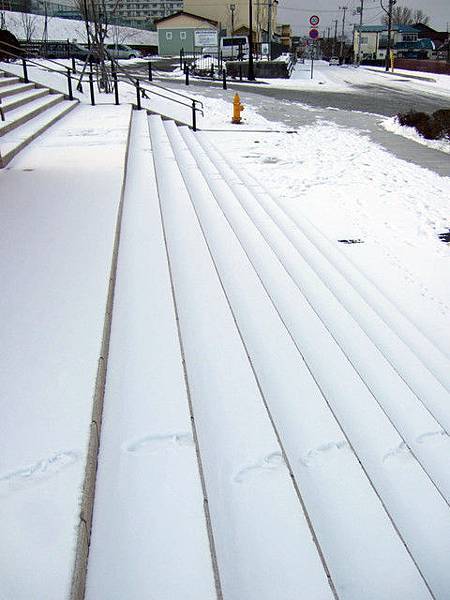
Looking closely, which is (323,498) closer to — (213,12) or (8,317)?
(8,317)

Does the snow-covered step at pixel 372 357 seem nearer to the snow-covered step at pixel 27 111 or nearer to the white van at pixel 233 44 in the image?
the snow-covered step at pixel 27 111

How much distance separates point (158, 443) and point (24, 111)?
417 inches

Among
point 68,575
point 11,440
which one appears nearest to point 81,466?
point 11,440

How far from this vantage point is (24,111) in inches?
451

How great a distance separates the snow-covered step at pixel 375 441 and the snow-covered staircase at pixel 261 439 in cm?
1

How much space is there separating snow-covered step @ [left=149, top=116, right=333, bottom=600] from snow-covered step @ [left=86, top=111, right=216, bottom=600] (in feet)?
0.54

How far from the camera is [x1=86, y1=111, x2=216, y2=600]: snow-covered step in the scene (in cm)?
197

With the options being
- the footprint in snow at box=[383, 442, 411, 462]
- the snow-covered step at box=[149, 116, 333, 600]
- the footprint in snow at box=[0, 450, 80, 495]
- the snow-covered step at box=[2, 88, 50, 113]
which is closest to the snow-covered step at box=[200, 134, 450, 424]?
the footprint in snow at box=[383, 442, 411, 462]

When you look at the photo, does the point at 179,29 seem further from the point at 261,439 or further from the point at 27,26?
the point at 261,439

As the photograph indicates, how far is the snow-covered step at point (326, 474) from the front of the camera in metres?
2.27

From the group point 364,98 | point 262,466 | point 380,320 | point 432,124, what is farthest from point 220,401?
point 364,98

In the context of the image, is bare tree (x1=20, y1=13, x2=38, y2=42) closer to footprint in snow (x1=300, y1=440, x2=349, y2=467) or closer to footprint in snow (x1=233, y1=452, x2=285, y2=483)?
footprint in snow (x1=300, y1=440, x2=349, y2=467)

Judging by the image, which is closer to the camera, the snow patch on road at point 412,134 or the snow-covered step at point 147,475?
the snow-covered step at point 147,475

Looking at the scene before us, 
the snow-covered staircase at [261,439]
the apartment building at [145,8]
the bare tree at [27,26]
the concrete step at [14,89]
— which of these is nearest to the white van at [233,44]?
the bare tree at [27,26]
